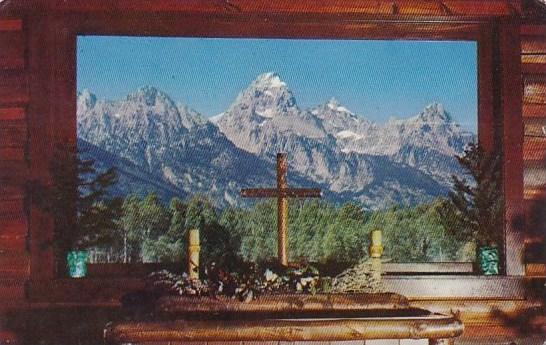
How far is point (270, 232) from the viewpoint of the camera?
8.05 m

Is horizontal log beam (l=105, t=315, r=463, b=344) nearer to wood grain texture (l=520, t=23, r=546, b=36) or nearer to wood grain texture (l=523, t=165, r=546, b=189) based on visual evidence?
wood grain texture (l=523, t=165, r=546, b=189)

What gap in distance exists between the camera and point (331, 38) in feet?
26.2

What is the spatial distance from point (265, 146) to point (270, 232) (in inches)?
32.3

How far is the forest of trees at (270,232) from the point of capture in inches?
312

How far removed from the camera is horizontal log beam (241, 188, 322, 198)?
25.2ft

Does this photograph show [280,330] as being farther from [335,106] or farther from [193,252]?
[335,106]

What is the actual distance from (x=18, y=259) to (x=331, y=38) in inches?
133

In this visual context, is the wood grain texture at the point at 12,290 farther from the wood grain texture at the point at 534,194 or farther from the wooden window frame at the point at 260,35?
the wood grain texture at the point at 534,194

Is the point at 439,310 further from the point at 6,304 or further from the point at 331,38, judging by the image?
the point at 6,304

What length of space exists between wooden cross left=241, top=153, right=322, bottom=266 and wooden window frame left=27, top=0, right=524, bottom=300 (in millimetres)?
975

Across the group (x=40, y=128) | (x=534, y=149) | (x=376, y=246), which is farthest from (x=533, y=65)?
(x=40, y=128)

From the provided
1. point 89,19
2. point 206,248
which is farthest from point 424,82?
point 89,19

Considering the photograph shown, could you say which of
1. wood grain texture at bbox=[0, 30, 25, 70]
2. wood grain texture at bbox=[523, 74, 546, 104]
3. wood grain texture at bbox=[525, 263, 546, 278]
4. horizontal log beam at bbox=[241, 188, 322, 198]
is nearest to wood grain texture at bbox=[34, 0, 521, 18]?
wood grain texture at bbox=[0, 30, 25, 70]

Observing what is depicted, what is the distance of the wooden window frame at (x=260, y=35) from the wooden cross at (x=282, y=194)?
0.98m
